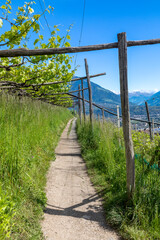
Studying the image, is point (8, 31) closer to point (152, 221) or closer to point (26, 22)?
point (26, 22)

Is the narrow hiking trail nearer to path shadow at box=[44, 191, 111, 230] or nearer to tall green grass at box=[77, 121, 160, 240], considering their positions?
path shadow at box=[44, 191, 111, 230]

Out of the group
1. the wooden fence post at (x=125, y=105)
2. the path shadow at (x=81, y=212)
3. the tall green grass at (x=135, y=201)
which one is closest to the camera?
the tall green grass at (x=135, y=201)

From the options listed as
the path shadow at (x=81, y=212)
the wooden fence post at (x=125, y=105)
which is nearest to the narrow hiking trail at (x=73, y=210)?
the path shadow at (x=81, y=212)

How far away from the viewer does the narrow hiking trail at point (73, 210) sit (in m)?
2.66

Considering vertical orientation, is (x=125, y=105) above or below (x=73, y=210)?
above

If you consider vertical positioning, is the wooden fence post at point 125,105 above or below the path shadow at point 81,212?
above

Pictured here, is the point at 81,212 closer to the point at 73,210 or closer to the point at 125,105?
the point at 73,210

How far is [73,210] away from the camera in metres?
3.30

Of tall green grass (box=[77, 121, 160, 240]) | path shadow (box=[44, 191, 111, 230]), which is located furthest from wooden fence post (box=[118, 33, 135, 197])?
path shadow (box=[44, 191, 111, 230])

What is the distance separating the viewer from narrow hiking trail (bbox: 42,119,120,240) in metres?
2.66

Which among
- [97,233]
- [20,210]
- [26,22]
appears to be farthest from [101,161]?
[26,22]

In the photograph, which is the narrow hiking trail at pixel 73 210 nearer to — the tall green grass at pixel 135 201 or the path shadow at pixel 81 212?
the path shadow at pixel 81 212

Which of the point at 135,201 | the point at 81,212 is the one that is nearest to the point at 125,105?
the point at 135,201

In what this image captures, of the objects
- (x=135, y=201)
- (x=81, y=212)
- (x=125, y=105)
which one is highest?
(x=125, y=105)
